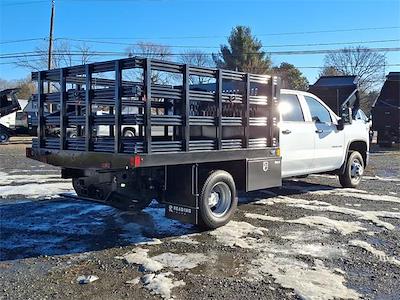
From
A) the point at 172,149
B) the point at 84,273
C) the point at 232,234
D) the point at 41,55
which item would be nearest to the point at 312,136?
the point at 232,234

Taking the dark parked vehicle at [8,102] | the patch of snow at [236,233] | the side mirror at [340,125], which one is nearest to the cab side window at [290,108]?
the side mirror at [340,125]

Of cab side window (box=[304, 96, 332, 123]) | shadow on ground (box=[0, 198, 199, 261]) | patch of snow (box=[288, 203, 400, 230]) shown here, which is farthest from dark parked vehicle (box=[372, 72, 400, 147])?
shadow on ground (box=[0, 198, 199, 261])

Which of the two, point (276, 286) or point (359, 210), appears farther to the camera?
point (359, 210)

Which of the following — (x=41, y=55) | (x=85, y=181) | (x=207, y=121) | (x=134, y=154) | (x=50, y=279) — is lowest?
(x=50, y=279)

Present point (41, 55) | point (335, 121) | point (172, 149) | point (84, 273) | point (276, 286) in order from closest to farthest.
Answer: point (276, 286) → point (84, 273) → point (172, 149) → point (335, 121) → point (41, 55)

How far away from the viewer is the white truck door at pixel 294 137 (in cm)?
755

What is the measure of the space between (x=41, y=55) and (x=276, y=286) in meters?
44.8

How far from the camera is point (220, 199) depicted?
6434mm

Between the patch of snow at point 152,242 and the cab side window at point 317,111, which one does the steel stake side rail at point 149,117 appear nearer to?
the patch of snow at point 152,242

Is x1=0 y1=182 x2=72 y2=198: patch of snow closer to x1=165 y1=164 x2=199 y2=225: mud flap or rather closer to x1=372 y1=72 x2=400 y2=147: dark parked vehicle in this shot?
x1=165 y1=164 x2=199 y2=225: mud flap

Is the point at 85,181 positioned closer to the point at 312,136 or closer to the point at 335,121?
the point at 312,136

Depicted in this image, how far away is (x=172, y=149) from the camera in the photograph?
536 centimetres

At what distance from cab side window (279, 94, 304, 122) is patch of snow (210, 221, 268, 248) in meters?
2.17

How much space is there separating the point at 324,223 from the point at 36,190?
5973 millimetres
